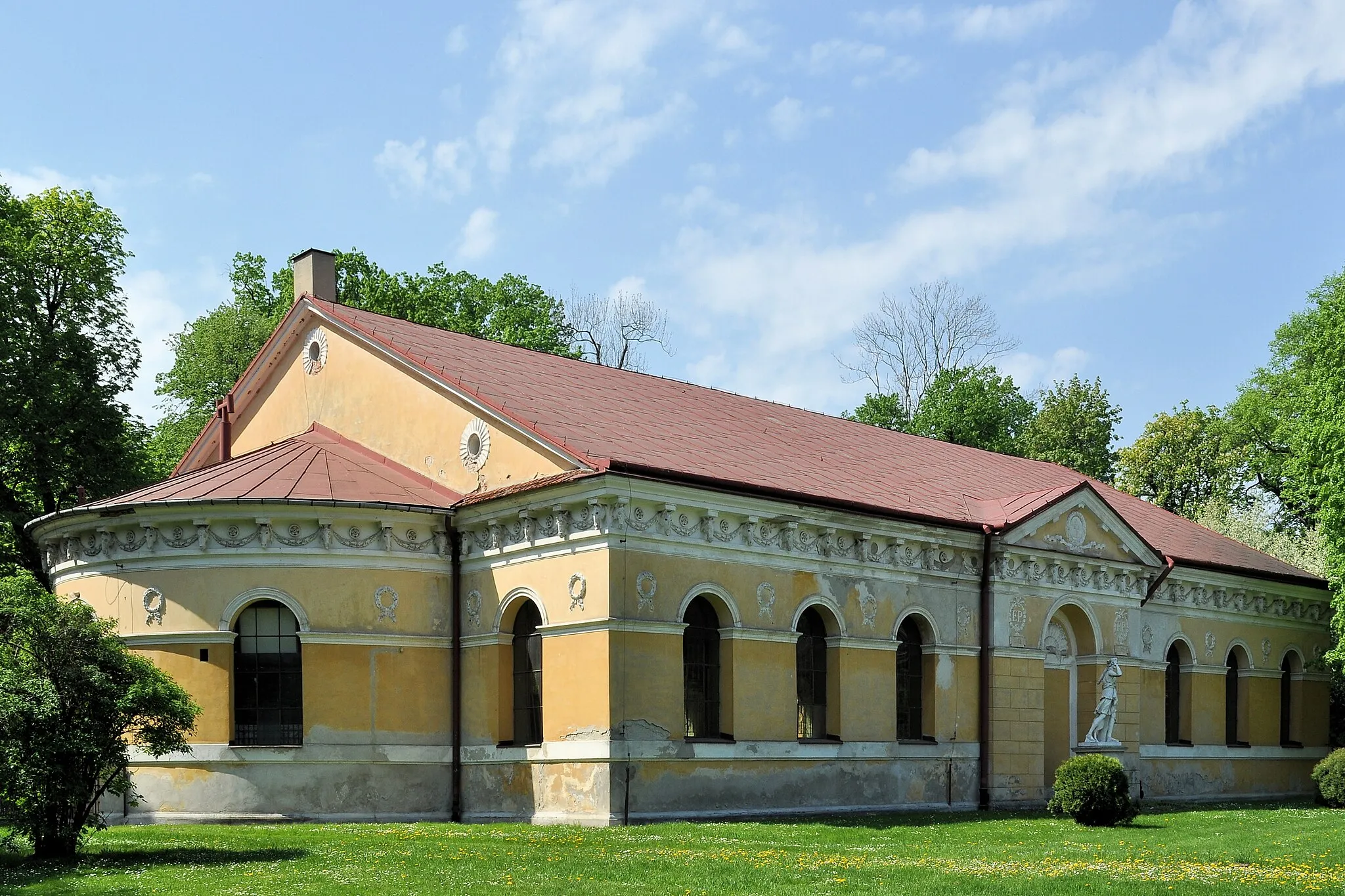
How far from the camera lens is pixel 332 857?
1722 cm

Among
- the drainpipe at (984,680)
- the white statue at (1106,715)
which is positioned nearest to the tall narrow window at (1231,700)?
the white statue at (1106,715)

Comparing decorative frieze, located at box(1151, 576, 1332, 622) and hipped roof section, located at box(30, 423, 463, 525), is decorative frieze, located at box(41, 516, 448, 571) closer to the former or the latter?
hipped roof section, located at box(30, 423, 463, 525)

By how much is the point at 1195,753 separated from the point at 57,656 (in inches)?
1057

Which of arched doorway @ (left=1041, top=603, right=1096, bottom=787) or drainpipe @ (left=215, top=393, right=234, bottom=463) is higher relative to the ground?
drainpipe @ (left=215, top=393, right=234, bottom=463)

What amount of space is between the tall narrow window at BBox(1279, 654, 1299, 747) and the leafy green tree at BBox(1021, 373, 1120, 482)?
21536mm

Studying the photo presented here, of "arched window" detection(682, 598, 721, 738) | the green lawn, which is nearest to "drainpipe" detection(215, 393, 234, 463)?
the green lawn

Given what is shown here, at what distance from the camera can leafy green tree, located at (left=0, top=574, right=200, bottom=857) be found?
1609 cm

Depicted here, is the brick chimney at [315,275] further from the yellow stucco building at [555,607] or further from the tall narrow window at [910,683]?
the tall narrow window at [910,683]

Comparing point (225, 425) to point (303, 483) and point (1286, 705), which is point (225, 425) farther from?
point (1286, 705)

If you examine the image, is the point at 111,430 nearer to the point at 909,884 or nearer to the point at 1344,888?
the point at 909,884

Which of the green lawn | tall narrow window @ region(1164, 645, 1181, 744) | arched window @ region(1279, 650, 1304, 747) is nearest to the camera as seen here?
the green lawn

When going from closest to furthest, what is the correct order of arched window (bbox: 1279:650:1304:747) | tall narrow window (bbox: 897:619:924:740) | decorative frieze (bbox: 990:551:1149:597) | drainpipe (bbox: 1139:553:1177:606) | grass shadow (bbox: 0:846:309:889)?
grass shadow (bbox: 0:846:309:889)
tall narrow window (bbox: 897:619:924:740)
decorative frieze (bbox: 990:551:1149:597)
drainpipe (bbox: 1139:553:1177:606)
arched window (bbox: 1279:650:1304:747)

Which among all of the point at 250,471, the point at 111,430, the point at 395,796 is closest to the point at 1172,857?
the point at 395,796

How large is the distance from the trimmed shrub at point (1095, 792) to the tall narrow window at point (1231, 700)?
543 inches
